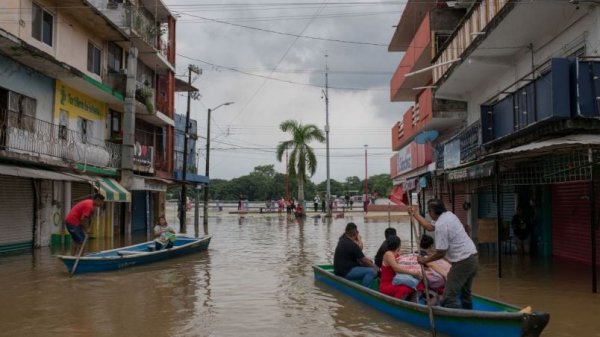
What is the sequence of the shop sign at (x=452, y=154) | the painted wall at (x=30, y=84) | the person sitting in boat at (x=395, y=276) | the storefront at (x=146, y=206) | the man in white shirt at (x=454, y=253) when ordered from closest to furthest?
the man in white shirt at (x=454, y=253), the person sitting in boat at (x=395, y=276), the painted wall at (x=30, y=84), the shop sign at (x=452, y=154), the storefront at (x=146, y=206)

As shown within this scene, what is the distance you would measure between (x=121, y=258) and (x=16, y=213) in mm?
7099

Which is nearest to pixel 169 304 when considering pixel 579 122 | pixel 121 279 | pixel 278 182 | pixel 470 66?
pixel 121 279

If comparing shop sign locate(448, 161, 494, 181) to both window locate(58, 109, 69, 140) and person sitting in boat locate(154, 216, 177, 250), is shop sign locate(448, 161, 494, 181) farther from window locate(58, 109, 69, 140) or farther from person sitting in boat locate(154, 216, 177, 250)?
window locate(58, 109, 69, 140)

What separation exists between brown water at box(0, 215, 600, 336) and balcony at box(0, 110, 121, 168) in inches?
133

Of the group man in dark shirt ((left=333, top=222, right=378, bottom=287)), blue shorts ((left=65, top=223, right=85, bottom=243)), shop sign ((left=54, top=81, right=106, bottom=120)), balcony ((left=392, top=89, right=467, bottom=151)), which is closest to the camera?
man in dark shirt ((left=333, top=222, right=378, bottom=287))

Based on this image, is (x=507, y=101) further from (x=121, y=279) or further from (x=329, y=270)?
(x=121, y=279)

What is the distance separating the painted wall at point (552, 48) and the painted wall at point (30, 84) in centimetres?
1620

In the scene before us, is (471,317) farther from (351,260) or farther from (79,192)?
(79,192)

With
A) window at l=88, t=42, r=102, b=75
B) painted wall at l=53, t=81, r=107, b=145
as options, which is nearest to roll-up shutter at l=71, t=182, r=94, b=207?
painted wall at l=53, t=81, r=107, b=145

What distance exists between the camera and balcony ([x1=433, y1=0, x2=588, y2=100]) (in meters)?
13.8

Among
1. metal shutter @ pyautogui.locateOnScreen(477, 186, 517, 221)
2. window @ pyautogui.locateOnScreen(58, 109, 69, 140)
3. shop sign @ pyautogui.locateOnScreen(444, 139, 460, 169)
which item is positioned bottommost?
metal shutter @ pyautogui.locateOnScreen(477, 186, 517, 221)

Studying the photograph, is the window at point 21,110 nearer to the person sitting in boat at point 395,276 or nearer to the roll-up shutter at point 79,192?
the roll-up shutter at point 79,192

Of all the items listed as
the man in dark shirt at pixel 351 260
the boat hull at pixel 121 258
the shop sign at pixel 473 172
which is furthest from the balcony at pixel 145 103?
the man in dark shirt at pixel 351 260

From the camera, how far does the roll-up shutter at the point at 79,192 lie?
2291 centimetres
